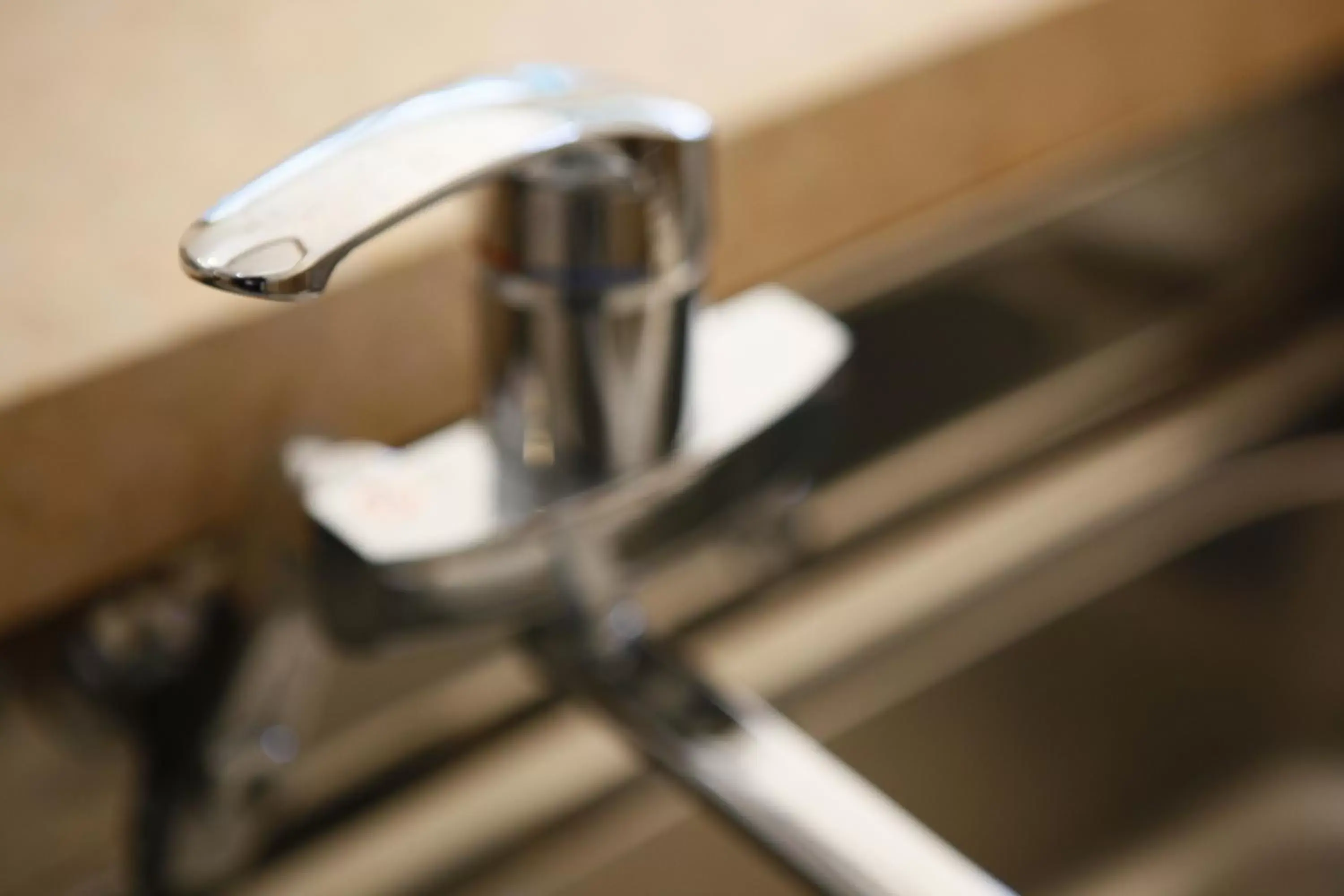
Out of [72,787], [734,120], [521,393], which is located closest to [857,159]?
[734,120]

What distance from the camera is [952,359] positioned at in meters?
0.58

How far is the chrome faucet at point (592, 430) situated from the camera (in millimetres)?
248

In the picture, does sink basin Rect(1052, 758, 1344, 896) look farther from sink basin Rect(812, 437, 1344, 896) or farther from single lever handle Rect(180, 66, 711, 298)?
single lever handle Rect(180, 66, 711, 298)

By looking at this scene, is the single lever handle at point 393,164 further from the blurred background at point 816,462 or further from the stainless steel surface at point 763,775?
the stainless steel surface at point 763,775

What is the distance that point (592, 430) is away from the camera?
318 mm

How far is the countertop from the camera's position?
32 centimetres

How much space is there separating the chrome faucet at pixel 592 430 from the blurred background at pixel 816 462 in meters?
0.02

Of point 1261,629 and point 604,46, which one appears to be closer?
point 604,46

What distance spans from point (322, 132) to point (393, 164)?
0.14 m

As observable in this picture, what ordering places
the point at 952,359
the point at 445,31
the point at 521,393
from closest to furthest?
the point at 521,393 → the point at 445,31 → the point at 952,359

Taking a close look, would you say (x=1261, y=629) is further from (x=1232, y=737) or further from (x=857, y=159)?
(x=857, y=159)

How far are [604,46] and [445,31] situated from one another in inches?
1.7

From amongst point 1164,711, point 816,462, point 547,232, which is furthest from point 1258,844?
point 547,232

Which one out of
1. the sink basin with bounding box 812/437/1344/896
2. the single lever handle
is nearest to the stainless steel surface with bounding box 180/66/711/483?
the single lever handle
